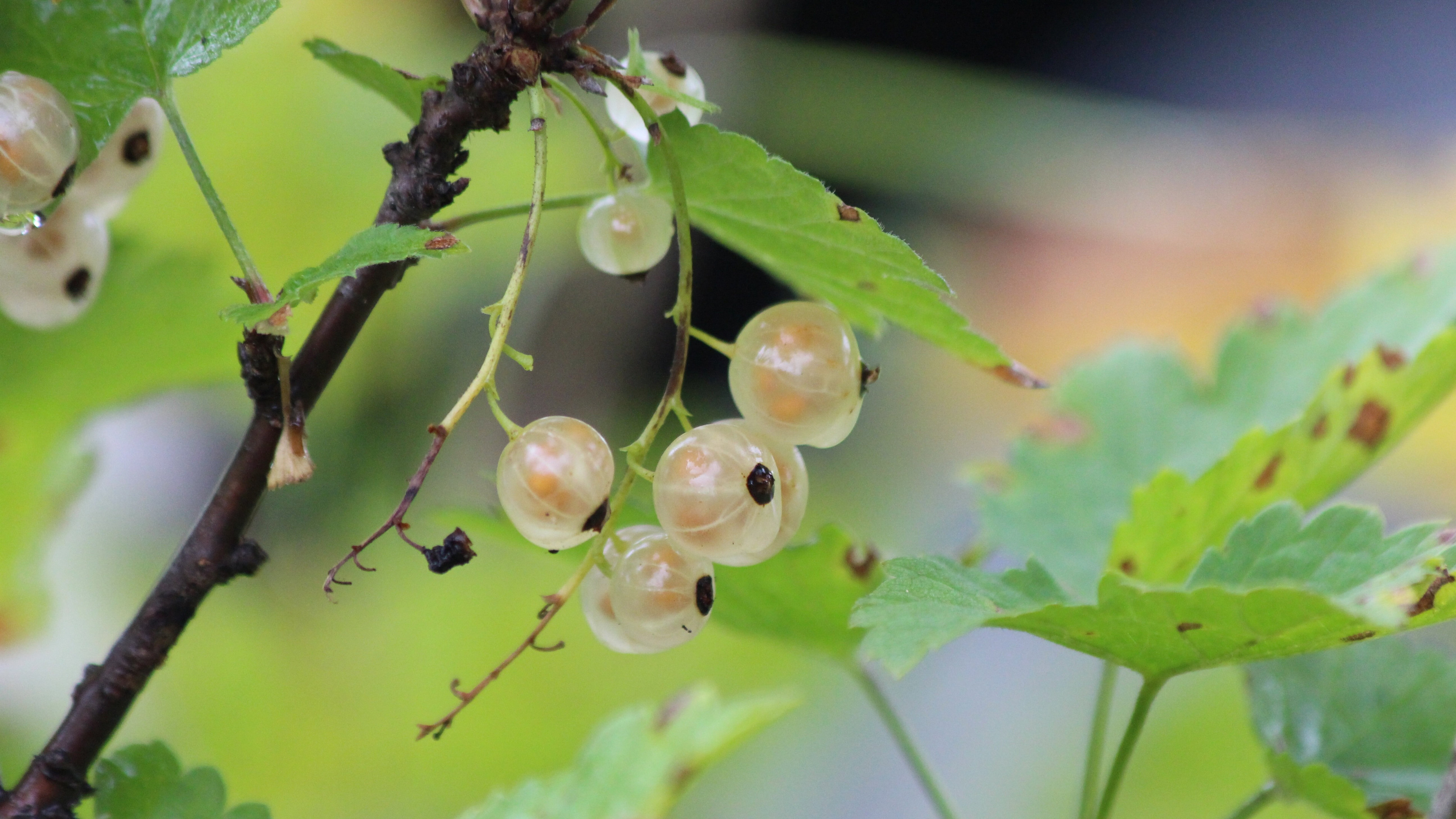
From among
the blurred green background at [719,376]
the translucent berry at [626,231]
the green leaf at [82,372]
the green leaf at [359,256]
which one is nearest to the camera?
the green leaf at [359,256]

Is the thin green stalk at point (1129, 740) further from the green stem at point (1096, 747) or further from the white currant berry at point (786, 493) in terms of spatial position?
the white currant berry at point (786, 493)

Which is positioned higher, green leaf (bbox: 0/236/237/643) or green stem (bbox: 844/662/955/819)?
green leaf (bbox: 0/236/237/643)

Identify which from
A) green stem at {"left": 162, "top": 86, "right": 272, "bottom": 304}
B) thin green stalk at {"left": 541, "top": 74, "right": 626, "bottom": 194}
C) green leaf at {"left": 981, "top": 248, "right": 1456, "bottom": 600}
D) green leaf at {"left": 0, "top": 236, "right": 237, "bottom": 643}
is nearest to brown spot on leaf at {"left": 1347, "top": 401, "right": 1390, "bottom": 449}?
green leaf at {"left": 981, "top": 248, "right": 1456, "bottom": 600}

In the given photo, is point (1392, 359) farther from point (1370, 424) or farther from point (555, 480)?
point (555, 480)

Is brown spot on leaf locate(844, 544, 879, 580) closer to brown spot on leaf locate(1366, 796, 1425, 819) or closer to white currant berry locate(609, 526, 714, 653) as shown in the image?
white currant berry locate(609, 526, 714, 653)

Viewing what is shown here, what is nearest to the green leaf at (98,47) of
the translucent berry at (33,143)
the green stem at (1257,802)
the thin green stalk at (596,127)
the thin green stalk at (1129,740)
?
the translucent berry at (33,143)

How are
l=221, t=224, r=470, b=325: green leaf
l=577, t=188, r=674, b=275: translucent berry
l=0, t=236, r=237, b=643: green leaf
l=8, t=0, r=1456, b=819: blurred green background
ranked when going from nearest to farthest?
l=221, t=224, r=470, b=325: green leaf → l=577, t=188, r=674, b=275: translucent berry → l=0, t=236, r=237, b=643: green leaf → l=8, t=0, r=1456, b=819: blurred green background

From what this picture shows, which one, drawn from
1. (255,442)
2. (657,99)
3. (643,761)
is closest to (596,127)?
(657,99)
